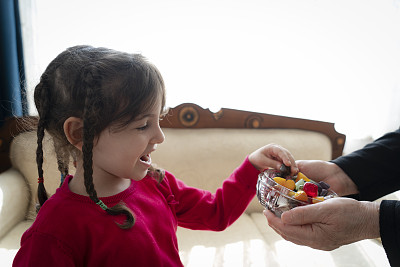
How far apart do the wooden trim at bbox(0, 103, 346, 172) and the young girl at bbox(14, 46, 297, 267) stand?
953 millimetres

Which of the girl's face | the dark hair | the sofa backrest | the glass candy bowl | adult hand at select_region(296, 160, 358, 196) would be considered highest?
the dark hair

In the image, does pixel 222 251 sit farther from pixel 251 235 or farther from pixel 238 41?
pixel 238 41

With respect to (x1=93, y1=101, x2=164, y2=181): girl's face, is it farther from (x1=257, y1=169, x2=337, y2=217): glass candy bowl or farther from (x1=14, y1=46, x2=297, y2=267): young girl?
(x1=257, y1=169, x2=337, y2=217): glass candy bowl

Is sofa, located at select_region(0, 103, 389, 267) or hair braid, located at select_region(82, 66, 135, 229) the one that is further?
sofa, located at select_region(0, 103, 389, 267)

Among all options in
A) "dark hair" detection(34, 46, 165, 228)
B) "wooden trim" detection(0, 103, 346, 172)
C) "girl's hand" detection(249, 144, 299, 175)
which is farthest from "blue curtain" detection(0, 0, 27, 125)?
"girl's hand" detection(249, 144, 299, 175)

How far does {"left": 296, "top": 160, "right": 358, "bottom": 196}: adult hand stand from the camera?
104 centimetres

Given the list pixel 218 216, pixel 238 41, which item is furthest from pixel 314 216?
pixel 238 41

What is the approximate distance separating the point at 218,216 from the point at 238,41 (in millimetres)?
1221

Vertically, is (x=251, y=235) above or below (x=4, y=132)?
below

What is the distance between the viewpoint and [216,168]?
5.58 ft

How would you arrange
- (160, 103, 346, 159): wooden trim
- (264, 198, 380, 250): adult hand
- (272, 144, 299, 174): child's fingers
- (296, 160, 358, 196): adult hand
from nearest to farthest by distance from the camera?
1. (264, 198, 380, 250): adult hand
2. (272, 144, 299, 174): child's fingers
3. (296, 160, 358, 196): adult hand
4. (160, 103, 346, 159): wooden trim

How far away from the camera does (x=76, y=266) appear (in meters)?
0.59

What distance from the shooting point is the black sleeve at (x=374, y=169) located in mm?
1052

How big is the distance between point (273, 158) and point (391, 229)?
0.34 m
